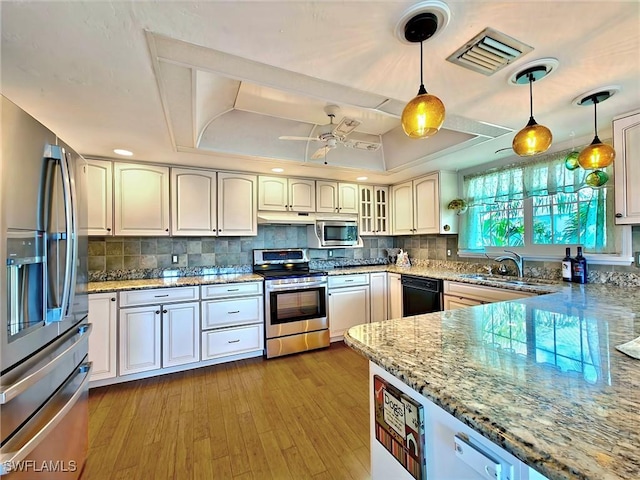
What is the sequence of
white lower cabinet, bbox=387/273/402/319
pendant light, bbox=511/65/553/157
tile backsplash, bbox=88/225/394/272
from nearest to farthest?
pendant light, bbox=511/65/553/157, tile backsplash, bbox=88/225/394/272, white lower cabinet, bbox=387/273/402/319

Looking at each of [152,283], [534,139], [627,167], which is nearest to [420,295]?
[627,167]

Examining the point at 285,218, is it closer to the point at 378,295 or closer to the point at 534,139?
the point at 378,295

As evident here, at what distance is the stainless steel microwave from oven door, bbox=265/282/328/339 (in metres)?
0.61

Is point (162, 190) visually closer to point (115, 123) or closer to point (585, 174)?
point (115, 123)

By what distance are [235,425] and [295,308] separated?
1464 millimetres

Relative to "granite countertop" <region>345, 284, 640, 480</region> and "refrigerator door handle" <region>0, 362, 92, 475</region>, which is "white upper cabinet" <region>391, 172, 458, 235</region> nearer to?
"granite countertop" <region>345, 284, 640, 480</region>

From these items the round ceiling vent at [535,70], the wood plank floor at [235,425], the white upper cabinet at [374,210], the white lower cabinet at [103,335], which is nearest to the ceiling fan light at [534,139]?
the round ceiling vent at [535,70]

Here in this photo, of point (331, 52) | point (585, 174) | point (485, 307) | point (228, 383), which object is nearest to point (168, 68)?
point (331, 52)

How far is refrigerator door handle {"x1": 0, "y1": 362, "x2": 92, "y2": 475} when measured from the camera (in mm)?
899

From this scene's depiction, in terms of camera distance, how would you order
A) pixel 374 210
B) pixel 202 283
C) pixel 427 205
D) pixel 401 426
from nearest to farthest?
pixel 401 426 → pixel 202 283 → pixel 427 205 → pixel 374 210

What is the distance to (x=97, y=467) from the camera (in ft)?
5.29

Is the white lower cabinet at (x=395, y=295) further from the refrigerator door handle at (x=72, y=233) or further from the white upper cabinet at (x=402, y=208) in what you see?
the refrigerator door handle at (x=72, y=233)

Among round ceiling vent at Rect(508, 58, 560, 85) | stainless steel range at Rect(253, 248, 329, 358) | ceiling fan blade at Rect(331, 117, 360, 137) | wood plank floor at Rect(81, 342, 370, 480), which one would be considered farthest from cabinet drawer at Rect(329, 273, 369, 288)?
round ceiling vent at Rect(508, 58, 560, 85)

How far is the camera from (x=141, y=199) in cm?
291
